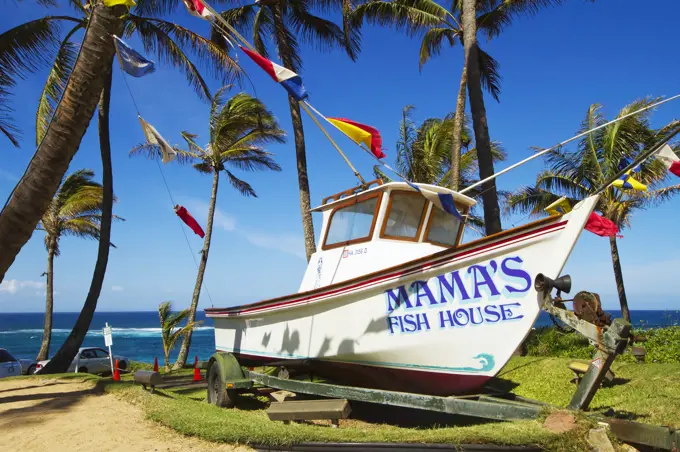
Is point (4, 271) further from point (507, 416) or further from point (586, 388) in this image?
point (586, 388)

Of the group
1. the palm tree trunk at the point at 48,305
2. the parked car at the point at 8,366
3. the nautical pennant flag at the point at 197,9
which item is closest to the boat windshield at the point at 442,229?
the nautical pennant flag at the point at 197,9

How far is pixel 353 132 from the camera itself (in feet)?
21.1

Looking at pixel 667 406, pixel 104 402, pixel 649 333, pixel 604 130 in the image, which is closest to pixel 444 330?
pixel 667 406

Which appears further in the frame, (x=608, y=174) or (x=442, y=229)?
(x=608, y=174)

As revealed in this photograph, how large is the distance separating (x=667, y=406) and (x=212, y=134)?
17104mm

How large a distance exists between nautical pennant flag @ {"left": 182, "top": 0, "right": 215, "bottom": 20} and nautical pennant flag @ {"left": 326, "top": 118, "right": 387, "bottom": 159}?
2.21m

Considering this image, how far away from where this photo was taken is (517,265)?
204 inches

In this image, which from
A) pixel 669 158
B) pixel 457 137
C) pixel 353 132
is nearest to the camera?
pixel 353 132

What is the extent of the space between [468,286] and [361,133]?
2370 mm

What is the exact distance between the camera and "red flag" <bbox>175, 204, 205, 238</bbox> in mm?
13188

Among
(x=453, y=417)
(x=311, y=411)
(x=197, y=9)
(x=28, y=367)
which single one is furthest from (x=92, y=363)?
(x=453, y=417)

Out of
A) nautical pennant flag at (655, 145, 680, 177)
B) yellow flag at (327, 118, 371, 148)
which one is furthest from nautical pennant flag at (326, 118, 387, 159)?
nautical pennant flag at (655, 145, 680, 177)

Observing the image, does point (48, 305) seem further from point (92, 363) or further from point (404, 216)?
point (404, 216)

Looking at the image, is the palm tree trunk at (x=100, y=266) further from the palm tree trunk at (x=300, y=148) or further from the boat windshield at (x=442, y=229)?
the boat windshield at (x=442, y=229)
